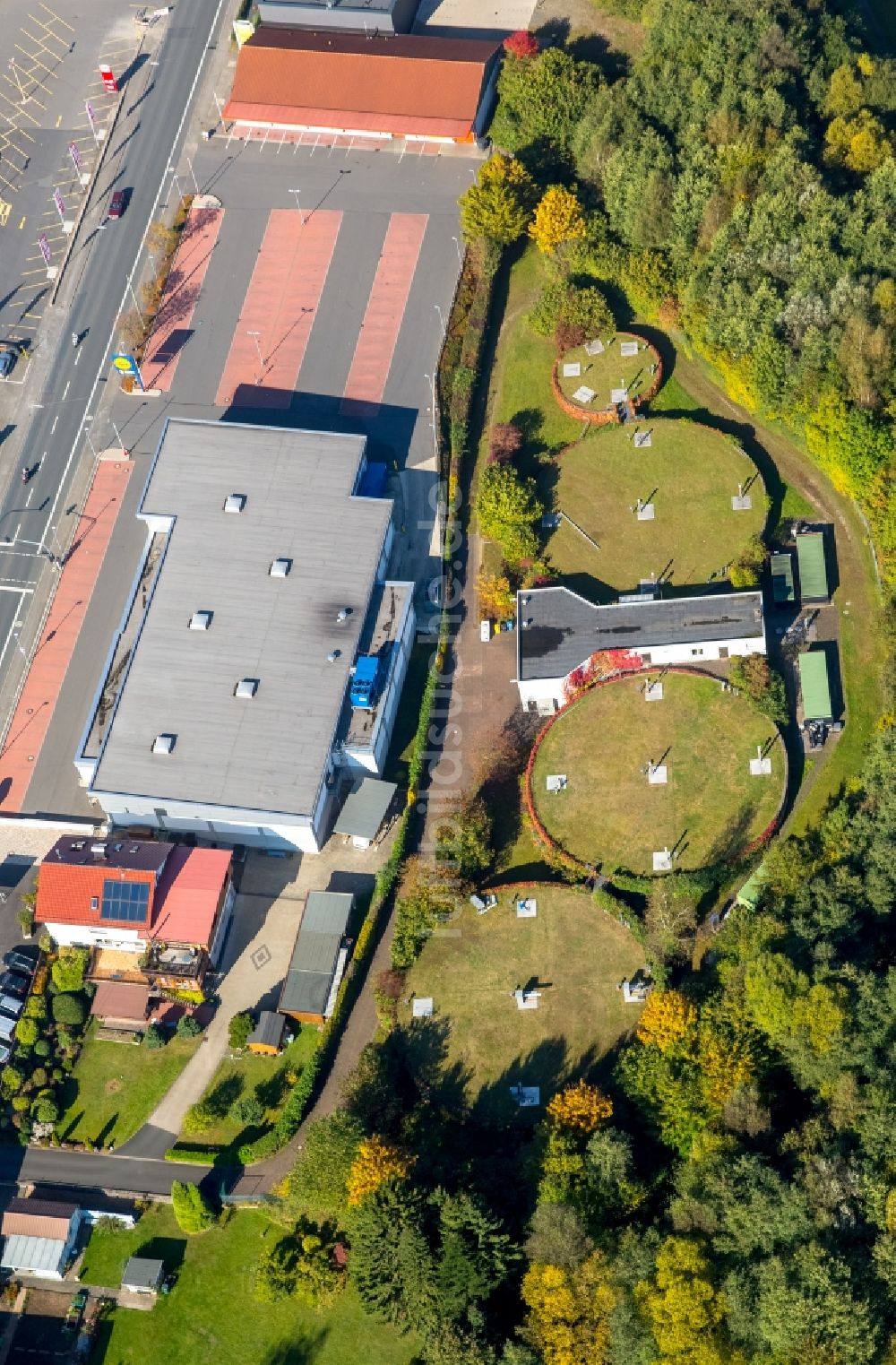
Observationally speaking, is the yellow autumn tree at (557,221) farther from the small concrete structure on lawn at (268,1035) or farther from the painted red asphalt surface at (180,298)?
the small concrete structure on lawn at (268,1035)

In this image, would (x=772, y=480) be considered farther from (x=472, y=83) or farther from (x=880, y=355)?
(x=472, y=83)

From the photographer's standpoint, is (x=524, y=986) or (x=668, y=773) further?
(x=668, y=773)

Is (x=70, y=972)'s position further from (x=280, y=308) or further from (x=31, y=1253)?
(x=280, y=308)

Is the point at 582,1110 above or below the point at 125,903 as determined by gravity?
below

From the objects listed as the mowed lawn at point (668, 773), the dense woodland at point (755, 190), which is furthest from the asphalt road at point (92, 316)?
the mowed lawn at point (668, 773)

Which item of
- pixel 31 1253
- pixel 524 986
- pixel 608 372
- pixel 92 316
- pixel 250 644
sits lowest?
pixel 31 1253

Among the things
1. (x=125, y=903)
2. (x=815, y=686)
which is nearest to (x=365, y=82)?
(x=815, y=686)

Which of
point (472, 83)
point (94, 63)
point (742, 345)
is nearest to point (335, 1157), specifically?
point (742, 345)
